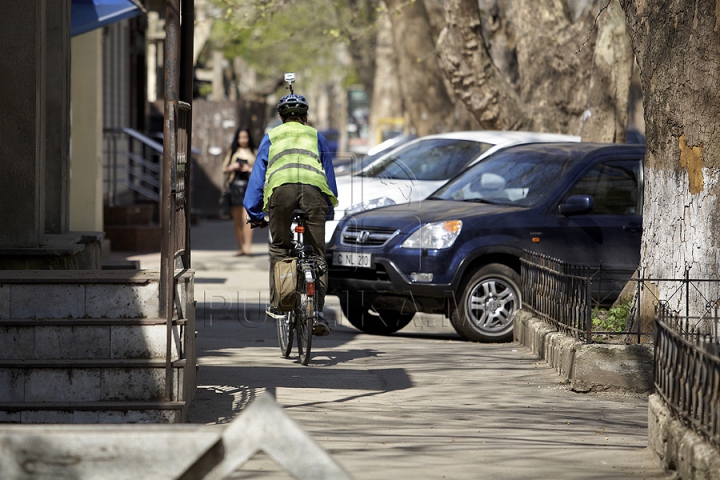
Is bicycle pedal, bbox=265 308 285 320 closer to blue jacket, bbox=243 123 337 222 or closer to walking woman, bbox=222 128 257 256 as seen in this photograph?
blue jacket, bbox=243 123 337 222

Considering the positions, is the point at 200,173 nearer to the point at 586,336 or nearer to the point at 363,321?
the point at 363,321

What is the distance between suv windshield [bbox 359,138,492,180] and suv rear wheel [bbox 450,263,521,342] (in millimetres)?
3214

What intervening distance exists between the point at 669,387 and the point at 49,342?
3.24 metres

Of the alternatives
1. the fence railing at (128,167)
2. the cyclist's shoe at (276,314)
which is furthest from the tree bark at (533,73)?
the cyclist's shoe at (276,314)

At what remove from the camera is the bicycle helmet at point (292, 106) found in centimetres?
873

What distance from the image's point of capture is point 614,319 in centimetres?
856

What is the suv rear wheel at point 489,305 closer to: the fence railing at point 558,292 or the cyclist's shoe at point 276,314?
the fence railing at point 558,292

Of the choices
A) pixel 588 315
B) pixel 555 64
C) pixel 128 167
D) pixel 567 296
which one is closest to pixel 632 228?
pixel 567 296

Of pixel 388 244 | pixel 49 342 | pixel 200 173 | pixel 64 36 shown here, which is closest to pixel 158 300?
pixel 49 342

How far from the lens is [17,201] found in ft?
26.7

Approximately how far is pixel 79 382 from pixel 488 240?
15.3 feet

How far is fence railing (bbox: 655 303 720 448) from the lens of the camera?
4723mm

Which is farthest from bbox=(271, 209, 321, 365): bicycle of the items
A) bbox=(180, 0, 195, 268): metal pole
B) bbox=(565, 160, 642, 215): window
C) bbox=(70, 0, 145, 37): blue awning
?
bbox=(70, 0, 145, 37): blue awning

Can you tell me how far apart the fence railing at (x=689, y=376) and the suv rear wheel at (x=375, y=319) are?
495cm
